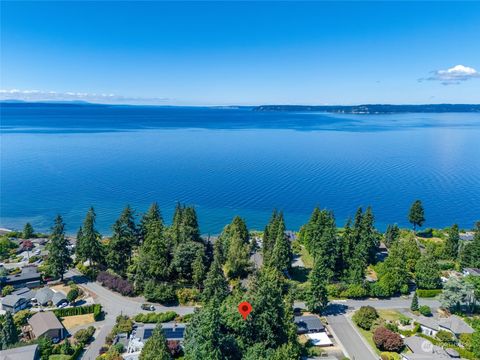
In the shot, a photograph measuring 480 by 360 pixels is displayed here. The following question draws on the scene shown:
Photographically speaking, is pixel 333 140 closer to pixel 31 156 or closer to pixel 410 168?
pixel 410 168

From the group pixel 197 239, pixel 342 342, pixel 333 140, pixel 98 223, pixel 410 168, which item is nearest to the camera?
pixel 342 342

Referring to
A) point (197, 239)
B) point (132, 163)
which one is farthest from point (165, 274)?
point (132, 163)

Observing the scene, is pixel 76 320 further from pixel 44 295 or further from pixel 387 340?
pixel 387 340

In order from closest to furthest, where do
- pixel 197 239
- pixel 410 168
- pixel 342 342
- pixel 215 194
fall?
pixel 342 342
pixel 197 239
pixel 215 194
pixel 410 168

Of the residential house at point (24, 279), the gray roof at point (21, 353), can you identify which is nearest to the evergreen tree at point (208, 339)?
the gray roof at point (21, 353)

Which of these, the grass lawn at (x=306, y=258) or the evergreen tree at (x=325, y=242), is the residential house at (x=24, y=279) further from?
the grass lawn at (x=306, y=258)

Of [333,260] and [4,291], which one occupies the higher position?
[333,260]

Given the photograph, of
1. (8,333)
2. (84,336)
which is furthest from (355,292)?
(8,333)

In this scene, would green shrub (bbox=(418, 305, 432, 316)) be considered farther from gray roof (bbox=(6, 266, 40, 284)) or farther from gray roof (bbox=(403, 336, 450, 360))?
gray roof (bbox=(6, 266, 40, 284))
